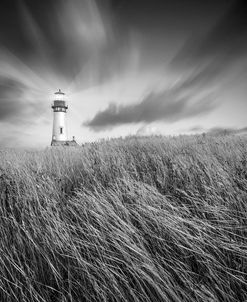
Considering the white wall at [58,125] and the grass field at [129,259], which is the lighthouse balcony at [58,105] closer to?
the white wall at [58,125]

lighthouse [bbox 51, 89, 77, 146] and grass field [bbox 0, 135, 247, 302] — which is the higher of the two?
lighthouse [bbox 51, 89, 77, 146]

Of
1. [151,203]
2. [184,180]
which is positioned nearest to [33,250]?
[151,203]

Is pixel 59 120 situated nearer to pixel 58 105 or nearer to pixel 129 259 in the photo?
pixel 58 105

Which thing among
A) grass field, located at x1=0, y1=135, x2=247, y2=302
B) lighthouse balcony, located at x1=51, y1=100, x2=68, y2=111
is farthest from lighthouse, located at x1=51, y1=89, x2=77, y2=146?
grass field, located at x1=0, y1=135, x2=247, y2=302

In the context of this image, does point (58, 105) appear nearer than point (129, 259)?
No

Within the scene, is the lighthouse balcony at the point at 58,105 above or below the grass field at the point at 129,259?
above

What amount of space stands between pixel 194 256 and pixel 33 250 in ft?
3.52

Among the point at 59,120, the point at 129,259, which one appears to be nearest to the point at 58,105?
the point at 59,120

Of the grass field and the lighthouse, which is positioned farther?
the lighthouse

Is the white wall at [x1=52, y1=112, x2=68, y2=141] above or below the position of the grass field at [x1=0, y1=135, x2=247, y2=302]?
above

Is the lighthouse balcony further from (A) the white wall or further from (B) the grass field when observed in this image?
(B) the grass field

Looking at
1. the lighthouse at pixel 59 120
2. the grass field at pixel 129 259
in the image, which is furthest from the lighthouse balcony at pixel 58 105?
the grass field at pixel 129 259

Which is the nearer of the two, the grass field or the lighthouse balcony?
the grass field

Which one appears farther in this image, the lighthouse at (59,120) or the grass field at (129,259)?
the lighthouse at (59,120)
